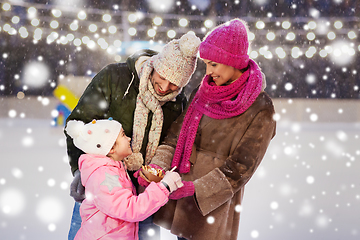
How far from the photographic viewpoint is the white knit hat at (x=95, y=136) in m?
1.14

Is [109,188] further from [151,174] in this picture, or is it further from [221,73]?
[221,73]

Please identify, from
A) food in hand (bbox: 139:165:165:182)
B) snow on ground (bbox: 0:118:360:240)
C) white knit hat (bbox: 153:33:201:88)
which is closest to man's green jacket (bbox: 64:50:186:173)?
white knit hat (bbox: 153:33:201:88)

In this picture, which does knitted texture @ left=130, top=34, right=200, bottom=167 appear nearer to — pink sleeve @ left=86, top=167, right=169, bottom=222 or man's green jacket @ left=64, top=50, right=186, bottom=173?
man's green jacket @ left=64, top=50, right=186, bottom=173

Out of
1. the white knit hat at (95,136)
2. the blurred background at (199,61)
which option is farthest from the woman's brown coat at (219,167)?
the blurred background at (199,61)

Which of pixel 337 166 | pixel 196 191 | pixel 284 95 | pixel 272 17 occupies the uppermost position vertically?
pixel 196 191

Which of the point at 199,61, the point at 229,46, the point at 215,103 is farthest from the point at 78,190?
the point at 199,61

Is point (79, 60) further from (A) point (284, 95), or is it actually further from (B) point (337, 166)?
(B) point (337, 166)

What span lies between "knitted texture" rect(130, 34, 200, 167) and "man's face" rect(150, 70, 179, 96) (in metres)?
0.01

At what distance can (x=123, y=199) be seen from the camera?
1066 millimetres

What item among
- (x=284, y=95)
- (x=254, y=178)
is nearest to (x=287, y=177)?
(x=254, y=178)

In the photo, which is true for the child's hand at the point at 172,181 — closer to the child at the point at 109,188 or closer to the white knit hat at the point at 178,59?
the child at the point at 109,188

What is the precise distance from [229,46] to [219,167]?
45cm

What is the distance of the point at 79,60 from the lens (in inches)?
275

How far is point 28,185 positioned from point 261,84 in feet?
8.08
